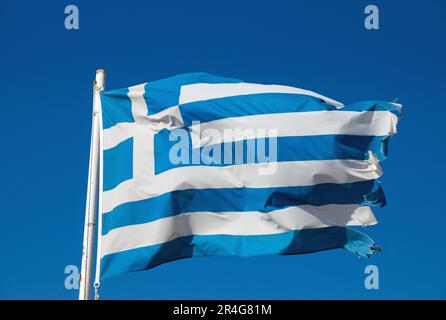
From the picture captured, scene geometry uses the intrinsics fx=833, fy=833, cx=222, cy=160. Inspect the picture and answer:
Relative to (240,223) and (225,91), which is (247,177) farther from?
(225,91)

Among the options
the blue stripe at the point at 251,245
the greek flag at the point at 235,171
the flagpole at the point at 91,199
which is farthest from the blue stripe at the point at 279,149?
the blue stripe at the point at 251,245

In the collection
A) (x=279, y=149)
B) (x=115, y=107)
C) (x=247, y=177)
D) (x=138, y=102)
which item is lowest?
(x=247, y=177)

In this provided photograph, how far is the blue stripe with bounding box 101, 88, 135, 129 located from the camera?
1292cm

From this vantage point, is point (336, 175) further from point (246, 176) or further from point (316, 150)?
point (246, 176)

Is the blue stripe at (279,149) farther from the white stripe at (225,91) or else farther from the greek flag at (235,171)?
the white stripe at (225,91)

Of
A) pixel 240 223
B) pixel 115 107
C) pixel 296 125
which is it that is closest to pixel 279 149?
pixel 296 125

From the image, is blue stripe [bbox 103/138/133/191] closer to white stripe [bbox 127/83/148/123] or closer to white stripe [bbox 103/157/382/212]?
white stripe [bbox 103/157/382/212]

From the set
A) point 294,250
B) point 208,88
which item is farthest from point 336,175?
point 208,88

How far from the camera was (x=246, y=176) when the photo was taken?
508 inches

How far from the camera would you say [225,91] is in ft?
44.3

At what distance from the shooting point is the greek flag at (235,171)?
489 inches

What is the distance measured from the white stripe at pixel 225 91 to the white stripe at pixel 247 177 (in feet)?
3.97

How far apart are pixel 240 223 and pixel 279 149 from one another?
4.23ft
